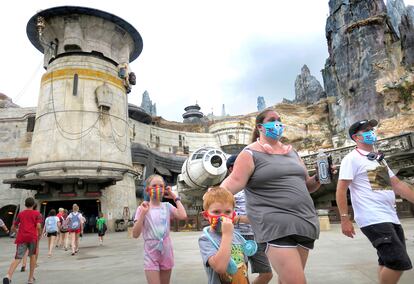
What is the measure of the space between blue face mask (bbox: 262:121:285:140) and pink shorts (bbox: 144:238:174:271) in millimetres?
1611

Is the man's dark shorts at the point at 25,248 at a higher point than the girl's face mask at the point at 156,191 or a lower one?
lower

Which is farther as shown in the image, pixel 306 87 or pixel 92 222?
pixel 306 87

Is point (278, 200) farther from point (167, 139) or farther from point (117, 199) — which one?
point (167, 139)

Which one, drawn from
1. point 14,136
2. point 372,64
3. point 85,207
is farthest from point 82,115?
point 372,64

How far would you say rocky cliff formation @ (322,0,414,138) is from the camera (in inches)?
1592

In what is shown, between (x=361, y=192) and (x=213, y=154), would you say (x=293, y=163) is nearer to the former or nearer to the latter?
(x=361, y=192)

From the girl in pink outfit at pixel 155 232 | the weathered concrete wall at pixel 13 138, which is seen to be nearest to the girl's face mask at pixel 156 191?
the girl in pink outfit at pixel 155 232

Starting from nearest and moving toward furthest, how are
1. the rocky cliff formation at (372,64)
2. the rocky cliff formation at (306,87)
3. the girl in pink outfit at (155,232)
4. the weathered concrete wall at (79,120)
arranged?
the girl in pink outfit at (155,232) < the weathered concrete wall at (79,120) < the rocky cliff formation at (372,64) < the rocky cliff formation at (306,87)

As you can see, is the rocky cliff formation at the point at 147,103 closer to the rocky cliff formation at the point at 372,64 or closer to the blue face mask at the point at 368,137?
the rocky cliff formation at the point at 372,64

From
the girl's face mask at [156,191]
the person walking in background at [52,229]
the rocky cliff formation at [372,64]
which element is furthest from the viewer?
the rocky cliff formation at [372,64]

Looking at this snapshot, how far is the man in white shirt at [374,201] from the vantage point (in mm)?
2676

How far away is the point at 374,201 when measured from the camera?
9.72ft

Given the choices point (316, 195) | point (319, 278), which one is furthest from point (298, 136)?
point (319, 278)

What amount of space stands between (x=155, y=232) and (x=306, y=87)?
353ft
